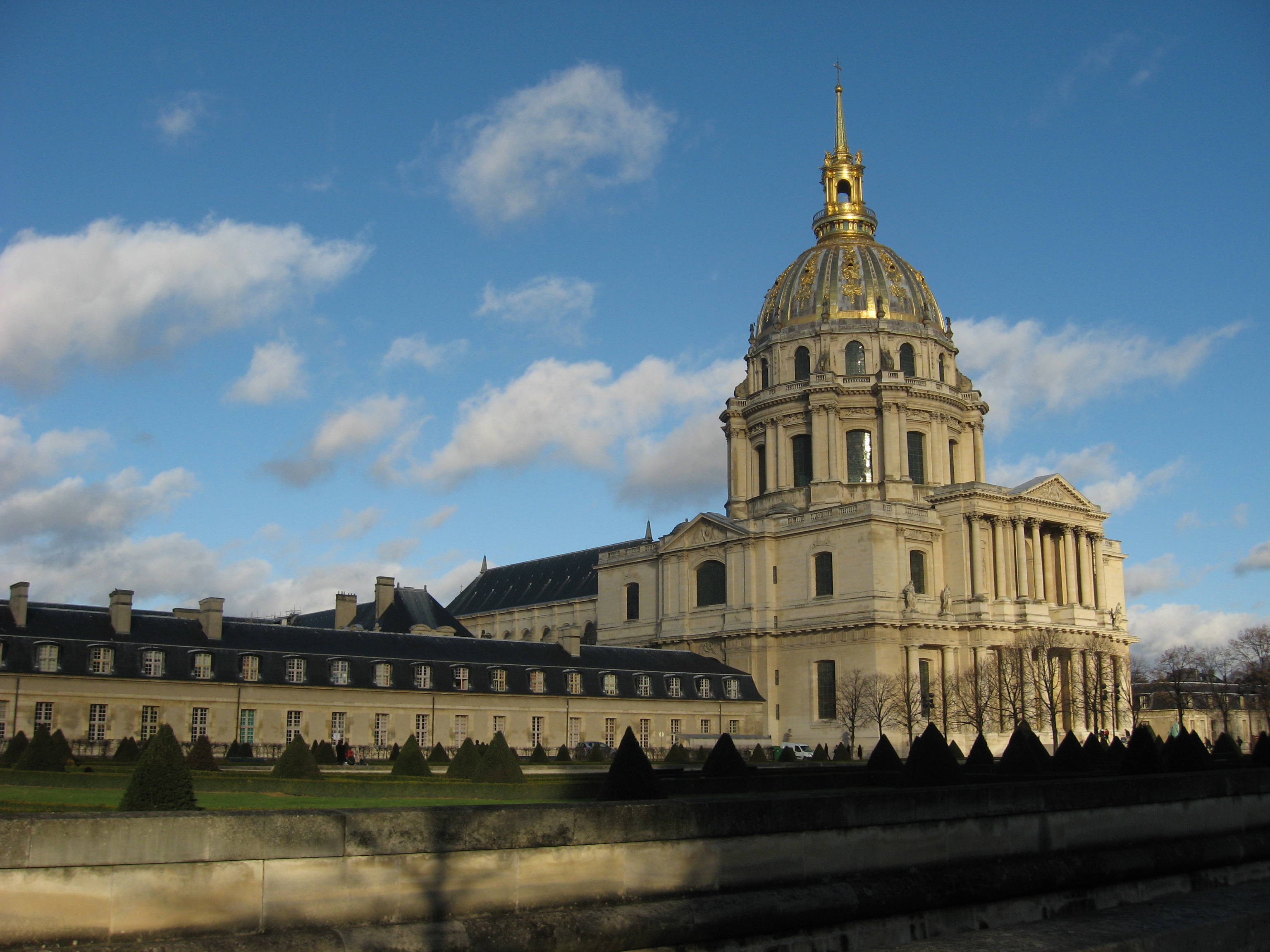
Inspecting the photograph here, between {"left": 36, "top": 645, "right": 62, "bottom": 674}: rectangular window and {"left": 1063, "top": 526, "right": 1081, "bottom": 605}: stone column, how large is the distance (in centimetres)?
5328

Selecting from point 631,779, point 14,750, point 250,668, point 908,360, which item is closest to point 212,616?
point 250,668

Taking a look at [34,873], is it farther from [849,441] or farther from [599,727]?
[849,441]

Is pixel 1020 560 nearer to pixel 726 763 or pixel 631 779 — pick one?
pixel 726 763

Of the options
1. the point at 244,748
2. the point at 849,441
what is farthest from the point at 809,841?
the point at 849,441

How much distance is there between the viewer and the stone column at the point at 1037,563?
71750mm

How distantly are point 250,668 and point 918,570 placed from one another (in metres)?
37.5

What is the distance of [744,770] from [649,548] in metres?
50.2

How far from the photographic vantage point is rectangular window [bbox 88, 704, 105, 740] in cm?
4622

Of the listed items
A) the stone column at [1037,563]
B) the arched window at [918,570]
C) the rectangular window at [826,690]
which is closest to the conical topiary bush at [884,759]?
the rectangular window at [826,690]

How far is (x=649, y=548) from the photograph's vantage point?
80688 millimetres

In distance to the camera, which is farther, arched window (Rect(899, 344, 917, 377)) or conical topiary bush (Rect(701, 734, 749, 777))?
arched window (Rect(899, 344, 917, 377))

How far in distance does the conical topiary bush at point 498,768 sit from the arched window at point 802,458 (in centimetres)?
5160

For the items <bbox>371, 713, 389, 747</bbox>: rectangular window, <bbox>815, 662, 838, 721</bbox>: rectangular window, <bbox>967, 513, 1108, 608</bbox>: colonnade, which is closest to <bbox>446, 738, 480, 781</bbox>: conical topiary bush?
<bbox>371, 713, 389, 747</bbox>: rectangular window

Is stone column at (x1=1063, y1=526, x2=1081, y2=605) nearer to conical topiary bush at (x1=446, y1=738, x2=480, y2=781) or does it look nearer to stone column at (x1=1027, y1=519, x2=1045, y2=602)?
stone column at (x1=1027, y1=519, x2=1045, y2=602)
